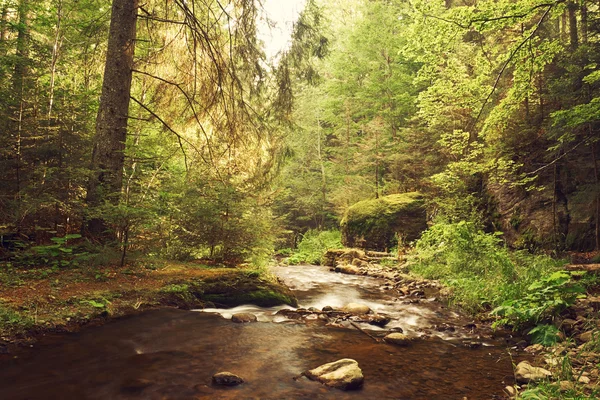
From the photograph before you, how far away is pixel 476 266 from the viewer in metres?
8.82

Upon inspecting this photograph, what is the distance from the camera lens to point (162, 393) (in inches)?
126

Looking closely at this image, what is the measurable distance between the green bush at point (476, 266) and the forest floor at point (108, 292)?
3934 mm

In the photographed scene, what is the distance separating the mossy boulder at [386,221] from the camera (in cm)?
1508

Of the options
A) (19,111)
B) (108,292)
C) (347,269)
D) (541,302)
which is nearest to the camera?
(541,302)

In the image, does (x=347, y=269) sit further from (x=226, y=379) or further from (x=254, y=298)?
(x=226, y=379)

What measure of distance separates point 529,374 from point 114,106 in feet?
25.6

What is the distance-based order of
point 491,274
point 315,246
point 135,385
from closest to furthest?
1. point 135,385
2. point 491,274
3. point 315,246

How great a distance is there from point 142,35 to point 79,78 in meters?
2.02

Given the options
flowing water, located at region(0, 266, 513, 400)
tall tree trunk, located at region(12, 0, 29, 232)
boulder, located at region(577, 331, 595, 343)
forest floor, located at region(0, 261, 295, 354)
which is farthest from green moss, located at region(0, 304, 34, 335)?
boulder, located at region(577, 331, 595, 343)

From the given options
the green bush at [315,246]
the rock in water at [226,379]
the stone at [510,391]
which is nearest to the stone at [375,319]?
the stone at [510,391]

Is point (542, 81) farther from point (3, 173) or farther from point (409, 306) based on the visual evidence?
point (3, 173)

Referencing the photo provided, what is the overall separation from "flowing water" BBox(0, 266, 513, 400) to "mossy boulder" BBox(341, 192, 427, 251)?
9.29 m

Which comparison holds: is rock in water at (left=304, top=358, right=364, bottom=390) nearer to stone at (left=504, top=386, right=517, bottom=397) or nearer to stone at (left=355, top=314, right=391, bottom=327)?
stone at (left=504, top=386, right=517, bottom=397)

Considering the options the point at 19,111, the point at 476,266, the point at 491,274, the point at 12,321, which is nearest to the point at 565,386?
the point at 491,274
